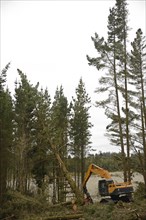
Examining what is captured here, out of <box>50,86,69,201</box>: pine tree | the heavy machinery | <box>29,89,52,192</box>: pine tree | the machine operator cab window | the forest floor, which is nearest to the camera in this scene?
the forest floor

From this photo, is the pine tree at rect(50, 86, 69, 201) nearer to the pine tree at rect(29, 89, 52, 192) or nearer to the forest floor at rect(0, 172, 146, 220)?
the pine tree at rect(29, 89, 52, 192)

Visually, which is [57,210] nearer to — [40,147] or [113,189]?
[113,189]

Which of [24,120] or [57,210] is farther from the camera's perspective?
[24,120]

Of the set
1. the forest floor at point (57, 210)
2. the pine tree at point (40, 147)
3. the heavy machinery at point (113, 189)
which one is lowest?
the forest floor at point (57, 210)

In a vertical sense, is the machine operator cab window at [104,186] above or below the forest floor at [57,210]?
above

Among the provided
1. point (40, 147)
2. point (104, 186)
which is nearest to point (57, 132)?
point (40, 147)

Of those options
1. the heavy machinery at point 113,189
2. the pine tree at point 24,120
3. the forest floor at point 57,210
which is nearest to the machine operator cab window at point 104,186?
the heavy machinery at point 113,189

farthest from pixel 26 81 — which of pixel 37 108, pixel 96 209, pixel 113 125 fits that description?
pixel 96 209

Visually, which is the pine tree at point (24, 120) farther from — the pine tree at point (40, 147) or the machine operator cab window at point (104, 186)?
the machine operator cab window at point (104, 186)

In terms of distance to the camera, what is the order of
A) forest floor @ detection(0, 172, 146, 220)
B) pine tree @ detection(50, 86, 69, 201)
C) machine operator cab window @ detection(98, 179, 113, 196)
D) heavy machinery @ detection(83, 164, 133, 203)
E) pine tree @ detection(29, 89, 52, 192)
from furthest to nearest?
pine tree @ detection(50, 86, 69, 201) < pine tree @ detection(29, 89, 52, 192) < machine operator cab window @ detection(98, 179, 113, 196) < heavy machinery @ detection(83, 164, 133, 203) < forest floor @ detection(0, 172, 146, 220)

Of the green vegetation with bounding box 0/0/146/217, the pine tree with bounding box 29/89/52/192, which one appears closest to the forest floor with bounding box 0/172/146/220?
the green vegetation with bounding box 0/0/146/217

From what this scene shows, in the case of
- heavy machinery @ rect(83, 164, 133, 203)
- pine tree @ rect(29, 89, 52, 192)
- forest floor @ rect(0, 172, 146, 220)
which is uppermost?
pine tree @ rect(29, 89, 52, 192)

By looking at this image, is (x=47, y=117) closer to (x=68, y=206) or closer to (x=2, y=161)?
(x=2, y=161)

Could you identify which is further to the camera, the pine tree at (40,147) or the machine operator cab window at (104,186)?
the pine tree at (40,147)
